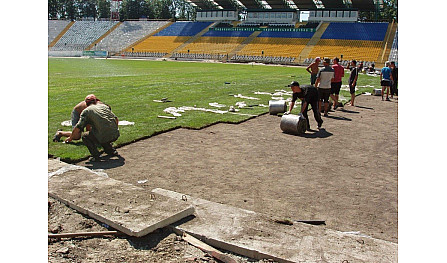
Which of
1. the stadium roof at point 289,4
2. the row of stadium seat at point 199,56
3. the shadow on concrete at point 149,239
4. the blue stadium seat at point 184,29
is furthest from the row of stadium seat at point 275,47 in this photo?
the shadow on concrete at point 149,239

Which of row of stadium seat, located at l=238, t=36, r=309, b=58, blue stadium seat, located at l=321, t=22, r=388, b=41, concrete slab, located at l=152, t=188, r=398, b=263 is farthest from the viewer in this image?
blue stadium seat, located at l=321, t=22, r=388, b=41

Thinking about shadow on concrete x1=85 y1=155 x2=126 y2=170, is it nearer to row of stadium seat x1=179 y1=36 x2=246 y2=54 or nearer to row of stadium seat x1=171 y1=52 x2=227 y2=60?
row of stadium seat x1=171 y1=52 x2=227 y2=60

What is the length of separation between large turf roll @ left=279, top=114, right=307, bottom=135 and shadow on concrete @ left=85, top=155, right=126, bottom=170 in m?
4.25

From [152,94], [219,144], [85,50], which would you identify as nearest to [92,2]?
[85,50]

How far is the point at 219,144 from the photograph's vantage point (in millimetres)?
8852

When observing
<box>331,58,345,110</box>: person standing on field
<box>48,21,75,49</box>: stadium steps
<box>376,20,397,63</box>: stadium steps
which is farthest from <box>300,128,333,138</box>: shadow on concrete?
<box>48,21,75,49</box>: stadium steps

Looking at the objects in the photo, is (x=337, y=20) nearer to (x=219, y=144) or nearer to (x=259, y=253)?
(x=219, y=144)

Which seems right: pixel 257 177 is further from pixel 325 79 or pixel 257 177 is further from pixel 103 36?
pixel 103 36

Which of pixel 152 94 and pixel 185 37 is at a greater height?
pixel 185 37

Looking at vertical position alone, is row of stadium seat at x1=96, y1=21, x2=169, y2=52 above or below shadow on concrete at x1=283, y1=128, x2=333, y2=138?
above

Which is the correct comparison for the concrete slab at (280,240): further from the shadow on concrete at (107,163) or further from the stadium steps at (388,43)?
the stadium steps at (388,43)

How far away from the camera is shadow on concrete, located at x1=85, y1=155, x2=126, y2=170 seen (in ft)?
22.9

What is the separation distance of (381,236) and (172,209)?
2.34m

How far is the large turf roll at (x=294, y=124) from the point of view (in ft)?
32.4
